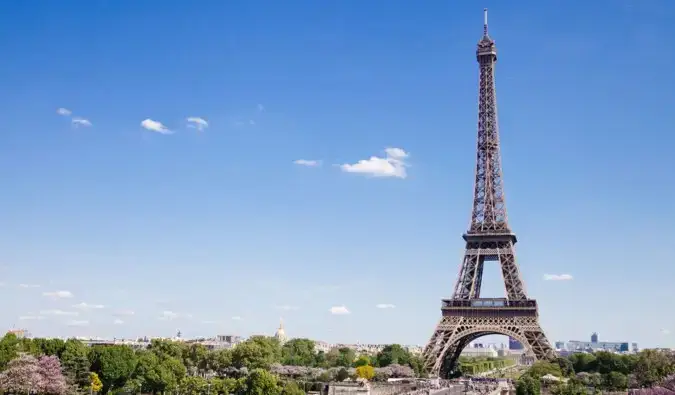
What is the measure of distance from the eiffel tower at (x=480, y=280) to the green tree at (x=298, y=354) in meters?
25.2

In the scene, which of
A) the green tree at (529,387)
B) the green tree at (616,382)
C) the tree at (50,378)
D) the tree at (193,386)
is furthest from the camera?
the green tree at (616,382)

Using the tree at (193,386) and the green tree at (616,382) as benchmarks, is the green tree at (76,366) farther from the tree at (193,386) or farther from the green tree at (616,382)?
the green tree at (616,382)

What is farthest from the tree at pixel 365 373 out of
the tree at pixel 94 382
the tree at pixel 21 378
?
the tree at pixel 21 378

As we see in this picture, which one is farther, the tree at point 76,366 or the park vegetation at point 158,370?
the tree at point 76,366

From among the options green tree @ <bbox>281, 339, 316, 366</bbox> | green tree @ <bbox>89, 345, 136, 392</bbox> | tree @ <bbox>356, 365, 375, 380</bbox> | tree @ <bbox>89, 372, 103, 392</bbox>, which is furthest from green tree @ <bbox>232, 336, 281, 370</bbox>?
tree @ <bbox>89, 372, 103, 392</bbox>

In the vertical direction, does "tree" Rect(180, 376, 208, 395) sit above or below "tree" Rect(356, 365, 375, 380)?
below

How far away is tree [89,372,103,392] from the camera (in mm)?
69562

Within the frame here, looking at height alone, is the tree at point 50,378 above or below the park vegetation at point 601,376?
below

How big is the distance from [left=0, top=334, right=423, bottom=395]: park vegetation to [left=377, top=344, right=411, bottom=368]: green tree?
14 centimetres

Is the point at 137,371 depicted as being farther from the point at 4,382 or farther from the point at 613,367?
the point at 613,367

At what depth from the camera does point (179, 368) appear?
7500cm

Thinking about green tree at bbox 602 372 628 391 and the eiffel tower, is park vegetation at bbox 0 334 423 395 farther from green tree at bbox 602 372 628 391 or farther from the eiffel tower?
green tree at bbox 602 372 628 391

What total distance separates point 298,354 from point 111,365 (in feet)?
153

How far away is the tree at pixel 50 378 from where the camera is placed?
59.5 m
